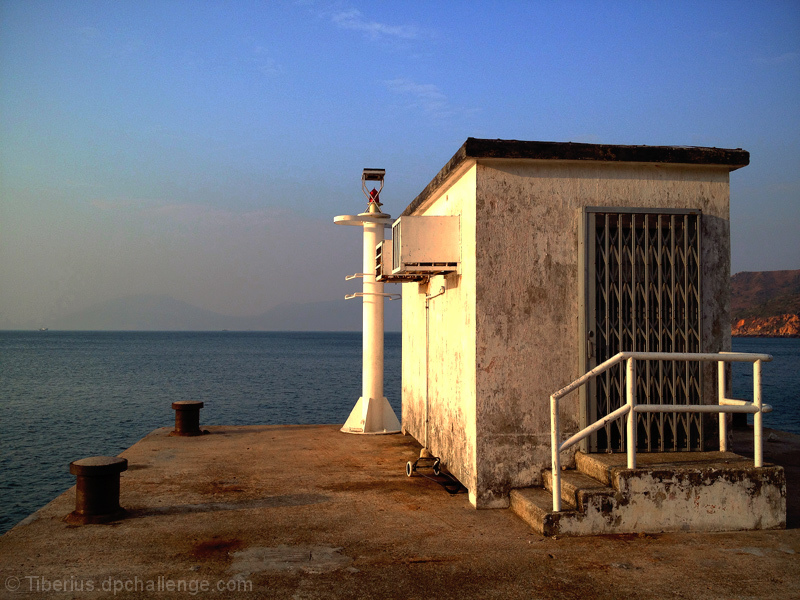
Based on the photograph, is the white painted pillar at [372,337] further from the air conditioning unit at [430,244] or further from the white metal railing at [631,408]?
the white metal railing at [631,408]

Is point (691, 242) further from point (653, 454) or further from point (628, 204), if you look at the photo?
point (653, 454)

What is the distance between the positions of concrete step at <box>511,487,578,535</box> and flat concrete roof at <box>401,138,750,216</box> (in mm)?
3531

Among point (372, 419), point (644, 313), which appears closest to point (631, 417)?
point (644, 313)

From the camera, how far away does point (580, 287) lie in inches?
282

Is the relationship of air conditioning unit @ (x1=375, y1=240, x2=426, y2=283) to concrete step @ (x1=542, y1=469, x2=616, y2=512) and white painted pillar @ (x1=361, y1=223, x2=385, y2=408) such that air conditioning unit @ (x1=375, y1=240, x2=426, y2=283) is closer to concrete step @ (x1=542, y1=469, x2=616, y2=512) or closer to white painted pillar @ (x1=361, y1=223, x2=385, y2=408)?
white painted pillar @ (x1=361, y1=223, x2=385, y2=408)

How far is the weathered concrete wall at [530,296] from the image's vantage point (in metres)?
7.06

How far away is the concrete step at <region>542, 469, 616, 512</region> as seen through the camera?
603cm

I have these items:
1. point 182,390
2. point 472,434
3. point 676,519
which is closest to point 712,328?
point 676,519

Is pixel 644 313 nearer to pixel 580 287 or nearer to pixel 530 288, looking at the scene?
pixel 580 287

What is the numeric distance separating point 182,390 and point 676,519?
44.6m

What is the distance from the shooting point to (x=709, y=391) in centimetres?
739

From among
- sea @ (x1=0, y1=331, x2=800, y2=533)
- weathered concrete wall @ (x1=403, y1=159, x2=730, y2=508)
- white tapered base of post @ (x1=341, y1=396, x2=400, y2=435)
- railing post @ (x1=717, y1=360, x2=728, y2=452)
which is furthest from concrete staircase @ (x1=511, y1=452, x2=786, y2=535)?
sea @ (x1=0, y1=331, x2=800, y2=533)

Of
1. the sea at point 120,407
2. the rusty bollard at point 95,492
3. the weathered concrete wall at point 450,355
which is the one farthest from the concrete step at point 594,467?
the sea at point 120,407

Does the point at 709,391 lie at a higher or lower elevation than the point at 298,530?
higher
